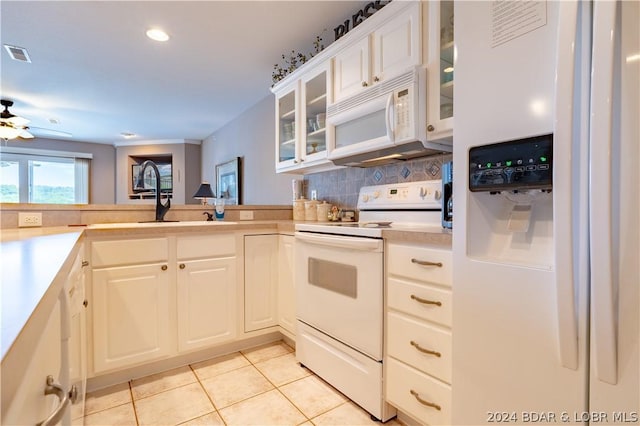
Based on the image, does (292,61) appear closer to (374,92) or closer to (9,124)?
(374,92)

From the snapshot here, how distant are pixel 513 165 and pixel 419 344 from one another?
2.69ft

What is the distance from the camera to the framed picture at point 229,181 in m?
4.42

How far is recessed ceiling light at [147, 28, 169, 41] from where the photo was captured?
240 centimetres

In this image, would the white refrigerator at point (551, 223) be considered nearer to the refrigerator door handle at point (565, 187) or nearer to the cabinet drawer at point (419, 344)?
the refrigerator door handle at point (565, 187)

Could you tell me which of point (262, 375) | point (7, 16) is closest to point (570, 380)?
point (262, 375)

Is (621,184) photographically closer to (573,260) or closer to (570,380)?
(573,260)

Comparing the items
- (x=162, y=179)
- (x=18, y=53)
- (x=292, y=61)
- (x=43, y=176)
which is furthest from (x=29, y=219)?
(x=43, y=176)

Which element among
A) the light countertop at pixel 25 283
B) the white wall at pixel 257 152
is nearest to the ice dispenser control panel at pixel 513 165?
the light countertop at pixel 25 283

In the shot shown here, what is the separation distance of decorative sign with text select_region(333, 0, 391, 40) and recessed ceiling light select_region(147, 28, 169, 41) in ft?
4.26

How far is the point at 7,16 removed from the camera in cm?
220

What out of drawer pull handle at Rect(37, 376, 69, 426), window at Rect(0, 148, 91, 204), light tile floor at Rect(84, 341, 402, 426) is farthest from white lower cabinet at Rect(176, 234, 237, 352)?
Result: window at Rect(0, 148, 91, 204)

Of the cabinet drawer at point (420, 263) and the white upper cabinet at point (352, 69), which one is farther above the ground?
the white upper cabinet at point (352, 69)

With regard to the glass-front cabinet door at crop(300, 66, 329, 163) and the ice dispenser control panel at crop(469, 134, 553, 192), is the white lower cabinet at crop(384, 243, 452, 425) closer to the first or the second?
the ice dispenser control panel at crop(469, 134, 553, 192)

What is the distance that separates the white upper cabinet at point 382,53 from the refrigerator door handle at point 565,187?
3.00 ft
